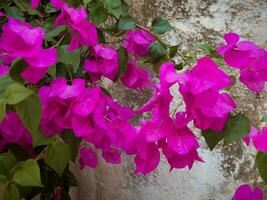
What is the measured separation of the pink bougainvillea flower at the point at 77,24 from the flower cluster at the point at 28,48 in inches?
2.4

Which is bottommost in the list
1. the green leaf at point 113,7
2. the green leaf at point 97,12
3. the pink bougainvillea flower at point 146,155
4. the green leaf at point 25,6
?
the green leaf at point 25,6


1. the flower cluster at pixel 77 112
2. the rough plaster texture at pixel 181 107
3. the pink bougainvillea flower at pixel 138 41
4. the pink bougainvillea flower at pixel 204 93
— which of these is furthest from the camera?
the rough plaster texture at pixel 181 107

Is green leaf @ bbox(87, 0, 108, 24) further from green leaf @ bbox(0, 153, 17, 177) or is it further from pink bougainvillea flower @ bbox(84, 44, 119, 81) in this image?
green leaf @ bbox(0, 153, 17, 177)

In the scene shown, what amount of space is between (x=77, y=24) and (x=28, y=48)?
100 mm

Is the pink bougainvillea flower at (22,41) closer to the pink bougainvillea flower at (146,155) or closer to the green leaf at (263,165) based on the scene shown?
the pink bougainvillea flower at (146,155)

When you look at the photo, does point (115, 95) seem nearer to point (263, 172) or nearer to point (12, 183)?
point (12, 183)

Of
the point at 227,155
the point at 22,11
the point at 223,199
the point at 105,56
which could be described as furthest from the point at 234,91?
the point at 22,11

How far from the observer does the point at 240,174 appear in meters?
1.12

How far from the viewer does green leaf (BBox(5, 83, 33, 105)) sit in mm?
623

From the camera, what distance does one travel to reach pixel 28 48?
63cm

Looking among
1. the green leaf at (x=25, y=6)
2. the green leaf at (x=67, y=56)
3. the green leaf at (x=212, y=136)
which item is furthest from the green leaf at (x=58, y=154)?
the green leaf at (x=25, y=6)

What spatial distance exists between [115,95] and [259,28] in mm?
425

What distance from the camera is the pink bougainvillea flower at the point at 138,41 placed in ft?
2.91

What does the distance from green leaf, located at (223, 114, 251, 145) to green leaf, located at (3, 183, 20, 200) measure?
1.08ft
